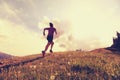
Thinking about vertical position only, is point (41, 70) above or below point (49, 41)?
below

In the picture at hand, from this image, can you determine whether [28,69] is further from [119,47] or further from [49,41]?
[119,47]

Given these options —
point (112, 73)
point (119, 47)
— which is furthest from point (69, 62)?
point (119, 47)

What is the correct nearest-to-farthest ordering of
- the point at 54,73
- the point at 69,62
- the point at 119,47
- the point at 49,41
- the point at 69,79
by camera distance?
the point at 69,79 < the point at 54,73 < the point at 69,62 < the point at 49,41 < the point at 119,47

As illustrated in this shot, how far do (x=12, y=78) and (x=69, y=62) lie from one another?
490cm

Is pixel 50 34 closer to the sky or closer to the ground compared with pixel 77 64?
closer to the sky

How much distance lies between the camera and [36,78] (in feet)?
48.6

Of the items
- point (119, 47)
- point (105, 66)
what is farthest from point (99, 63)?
point (119, 47)

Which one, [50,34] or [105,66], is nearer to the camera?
[105,66]

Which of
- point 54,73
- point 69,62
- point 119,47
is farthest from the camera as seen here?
point 119,47

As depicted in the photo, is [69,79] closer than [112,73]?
Yes

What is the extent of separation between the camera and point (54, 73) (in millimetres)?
15703

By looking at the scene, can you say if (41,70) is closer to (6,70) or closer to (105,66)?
(6,70)

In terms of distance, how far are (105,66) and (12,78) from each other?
6285 mm

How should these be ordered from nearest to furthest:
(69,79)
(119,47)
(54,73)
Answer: (69,79), (54,73), (119,47)
